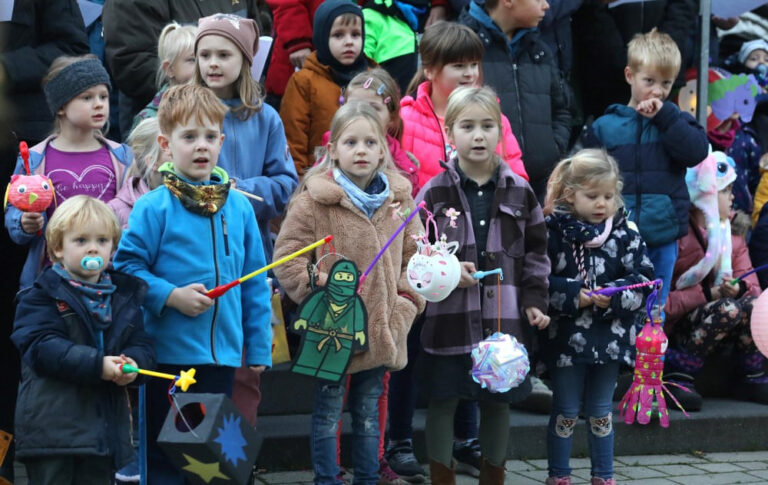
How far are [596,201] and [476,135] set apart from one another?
0.68 metres

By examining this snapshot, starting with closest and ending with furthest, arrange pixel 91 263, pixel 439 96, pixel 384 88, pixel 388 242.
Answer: pixel 91 263 → pixel 388 242 → pixel 384 88 → pixel 439 96

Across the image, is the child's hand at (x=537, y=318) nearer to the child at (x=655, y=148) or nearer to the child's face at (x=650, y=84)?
the child at (x=655, y=148)

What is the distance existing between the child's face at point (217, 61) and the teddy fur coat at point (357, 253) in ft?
1.84

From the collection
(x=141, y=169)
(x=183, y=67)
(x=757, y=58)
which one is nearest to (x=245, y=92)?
(x=183, y=67)

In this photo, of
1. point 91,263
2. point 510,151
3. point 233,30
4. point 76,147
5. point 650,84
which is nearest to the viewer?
point 91,263

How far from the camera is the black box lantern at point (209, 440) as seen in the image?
367cm

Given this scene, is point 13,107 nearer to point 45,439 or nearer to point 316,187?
point 316,187

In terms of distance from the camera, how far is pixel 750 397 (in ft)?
23.1

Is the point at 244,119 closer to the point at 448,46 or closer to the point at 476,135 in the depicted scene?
the point at 476,135

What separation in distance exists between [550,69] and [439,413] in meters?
2.31

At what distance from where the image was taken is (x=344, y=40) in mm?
5906

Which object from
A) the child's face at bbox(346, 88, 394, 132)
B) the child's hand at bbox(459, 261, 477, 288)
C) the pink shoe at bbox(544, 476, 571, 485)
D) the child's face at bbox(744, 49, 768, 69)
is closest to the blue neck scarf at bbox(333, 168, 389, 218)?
the child's hand at bbox(459, 261, 477, 288)

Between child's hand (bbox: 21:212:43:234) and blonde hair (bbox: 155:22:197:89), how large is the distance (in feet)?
3.64

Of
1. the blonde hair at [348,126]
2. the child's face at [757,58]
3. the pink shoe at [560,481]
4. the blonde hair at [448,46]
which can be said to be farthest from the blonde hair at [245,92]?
the child's face at [757,58]
